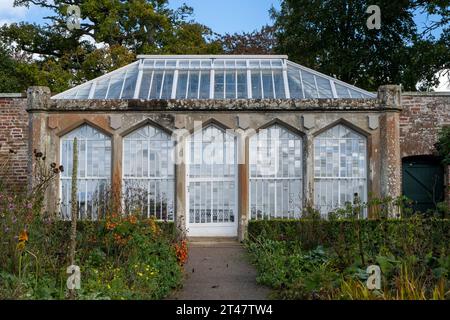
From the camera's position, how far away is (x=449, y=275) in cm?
727

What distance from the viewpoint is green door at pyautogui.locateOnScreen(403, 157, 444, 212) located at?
1850 centimetres

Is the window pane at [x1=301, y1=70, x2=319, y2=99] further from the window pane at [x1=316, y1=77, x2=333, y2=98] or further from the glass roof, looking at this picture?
the window pane at [x1=316, y1=77, x2=333, y2=98]

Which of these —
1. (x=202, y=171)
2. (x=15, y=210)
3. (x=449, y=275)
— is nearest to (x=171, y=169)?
(x=202, y=171)

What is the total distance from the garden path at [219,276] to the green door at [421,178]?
297 inches

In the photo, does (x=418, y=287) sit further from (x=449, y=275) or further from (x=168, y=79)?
(x=168, y=79)

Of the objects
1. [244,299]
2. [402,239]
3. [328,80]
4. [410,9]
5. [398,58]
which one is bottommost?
[244,299]

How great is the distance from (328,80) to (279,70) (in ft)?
4.28

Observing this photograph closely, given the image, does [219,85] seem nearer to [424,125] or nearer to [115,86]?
[115,86]

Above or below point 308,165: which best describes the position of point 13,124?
above

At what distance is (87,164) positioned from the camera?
47.6ft

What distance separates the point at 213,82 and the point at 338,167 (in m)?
3.78

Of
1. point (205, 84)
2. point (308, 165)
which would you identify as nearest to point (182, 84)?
point (205, 84)

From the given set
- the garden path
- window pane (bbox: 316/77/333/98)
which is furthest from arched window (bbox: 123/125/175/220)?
Answer: window pane (bbox: 316/77/333/98)

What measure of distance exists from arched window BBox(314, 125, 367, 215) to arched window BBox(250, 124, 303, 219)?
44 cm
